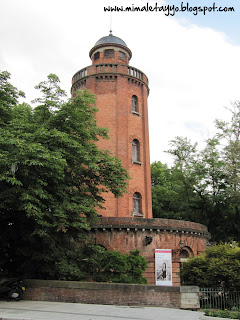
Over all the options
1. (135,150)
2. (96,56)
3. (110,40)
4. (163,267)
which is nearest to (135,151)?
(135,150)

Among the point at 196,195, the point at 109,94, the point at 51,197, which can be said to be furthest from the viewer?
the point at 196,195

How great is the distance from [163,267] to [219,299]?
20.2ft

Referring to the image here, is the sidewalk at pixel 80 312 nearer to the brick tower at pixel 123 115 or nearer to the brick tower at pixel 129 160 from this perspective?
the brick tower at pixel 129 160

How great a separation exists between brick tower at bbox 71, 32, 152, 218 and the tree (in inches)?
261

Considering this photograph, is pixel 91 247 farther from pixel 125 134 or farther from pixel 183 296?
pixel 125 134

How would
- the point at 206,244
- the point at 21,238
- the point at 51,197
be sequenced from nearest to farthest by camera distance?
the point at 51,197, the point at 21,238, the point at 206,244

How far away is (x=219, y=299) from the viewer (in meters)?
14.2

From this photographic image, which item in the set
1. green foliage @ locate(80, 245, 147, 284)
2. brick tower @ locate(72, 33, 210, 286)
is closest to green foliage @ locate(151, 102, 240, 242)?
brick tower @ locate(72, 33, 210, 286)

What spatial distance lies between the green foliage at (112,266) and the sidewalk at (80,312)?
4.78m

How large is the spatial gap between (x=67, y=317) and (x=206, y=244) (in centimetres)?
1783

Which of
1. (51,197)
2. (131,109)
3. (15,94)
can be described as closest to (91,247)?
(51,197)

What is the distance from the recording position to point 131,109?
1077 inches

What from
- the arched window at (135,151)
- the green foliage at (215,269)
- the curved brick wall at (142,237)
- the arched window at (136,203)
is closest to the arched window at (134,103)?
the arched window at (135,151)

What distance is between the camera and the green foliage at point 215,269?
14391 millimetres
